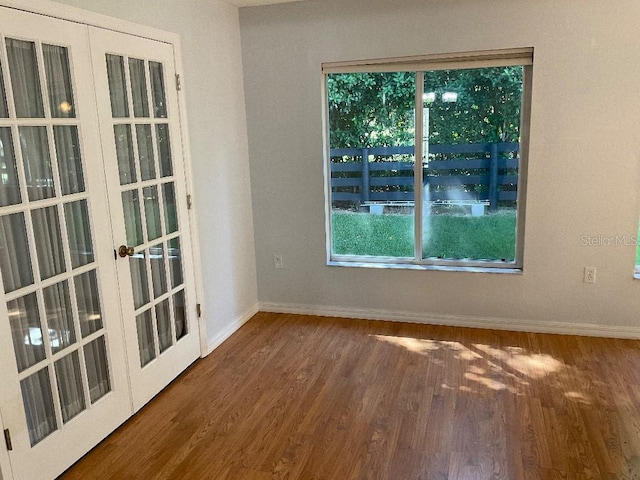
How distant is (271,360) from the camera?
3.50 meters

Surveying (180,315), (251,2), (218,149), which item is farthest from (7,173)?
(251,2)

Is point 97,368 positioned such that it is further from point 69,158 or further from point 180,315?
point 69,158

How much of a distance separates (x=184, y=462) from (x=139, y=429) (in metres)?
0.42

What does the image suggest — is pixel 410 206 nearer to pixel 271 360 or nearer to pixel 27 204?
pixel 271 360

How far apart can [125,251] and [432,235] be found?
91.3 inches

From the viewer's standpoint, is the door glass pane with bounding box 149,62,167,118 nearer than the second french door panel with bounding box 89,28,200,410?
No

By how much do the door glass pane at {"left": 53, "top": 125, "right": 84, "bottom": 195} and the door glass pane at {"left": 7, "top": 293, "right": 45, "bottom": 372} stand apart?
0.53 metres

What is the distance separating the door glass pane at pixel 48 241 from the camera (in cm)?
223

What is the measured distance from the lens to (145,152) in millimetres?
2928

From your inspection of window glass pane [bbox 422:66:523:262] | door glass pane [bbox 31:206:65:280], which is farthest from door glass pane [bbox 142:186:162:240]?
window glass pane [bbox 422:66:523:262]

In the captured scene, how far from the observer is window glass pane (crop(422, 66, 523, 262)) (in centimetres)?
371

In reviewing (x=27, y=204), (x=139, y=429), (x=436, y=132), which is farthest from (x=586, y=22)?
(x=139, y=429)

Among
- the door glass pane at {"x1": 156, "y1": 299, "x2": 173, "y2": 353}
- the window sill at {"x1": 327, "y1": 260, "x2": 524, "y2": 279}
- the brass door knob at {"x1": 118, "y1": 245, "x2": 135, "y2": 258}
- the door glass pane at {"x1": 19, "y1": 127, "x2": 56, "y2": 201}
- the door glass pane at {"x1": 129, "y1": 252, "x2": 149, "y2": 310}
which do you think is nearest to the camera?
the door glass pane at {"x1": 19, "y1": 127, "x2": 56, "y2": 201}

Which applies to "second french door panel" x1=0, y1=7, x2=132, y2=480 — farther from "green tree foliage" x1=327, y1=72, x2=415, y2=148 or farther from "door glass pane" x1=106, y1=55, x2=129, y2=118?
"green tree foliage" x1=327, y1=72, x2=415, y2=148
